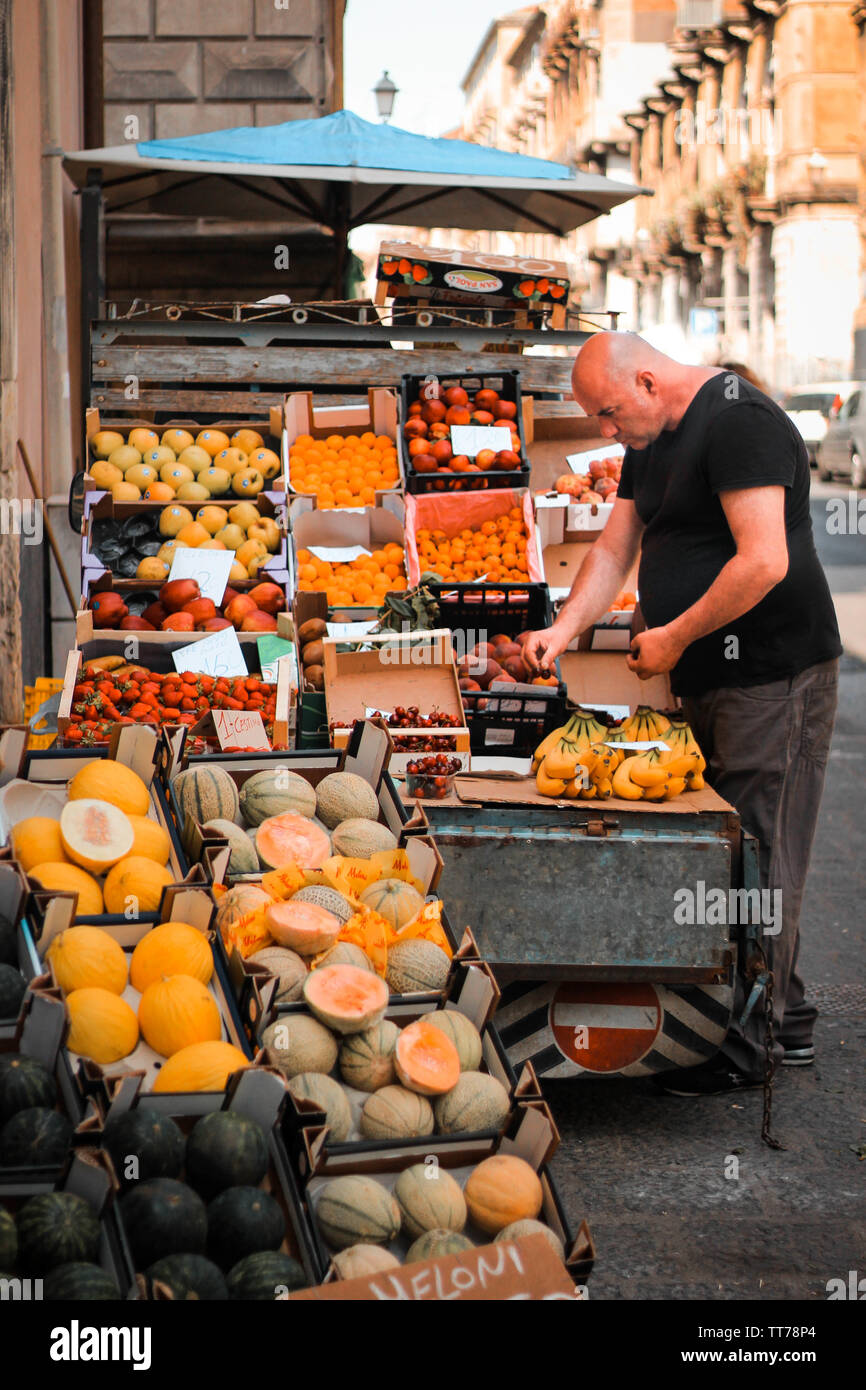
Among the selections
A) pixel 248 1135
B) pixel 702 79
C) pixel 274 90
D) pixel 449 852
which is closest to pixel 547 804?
pixel 449 852

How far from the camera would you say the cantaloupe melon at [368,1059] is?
9.10ft

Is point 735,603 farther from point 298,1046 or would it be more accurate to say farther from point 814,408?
point 814,408

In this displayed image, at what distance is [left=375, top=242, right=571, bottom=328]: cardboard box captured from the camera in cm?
901

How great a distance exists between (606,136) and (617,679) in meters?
58.7

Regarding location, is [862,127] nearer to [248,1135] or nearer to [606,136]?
[606,136]

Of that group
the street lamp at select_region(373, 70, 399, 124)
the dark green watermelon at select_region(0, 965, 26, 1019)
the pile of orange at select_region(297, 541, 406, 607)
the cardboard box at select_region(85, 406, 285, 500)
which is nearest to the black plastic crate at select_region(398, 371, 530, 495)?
the pile of orange at select_region(297, 541, 406, 607)

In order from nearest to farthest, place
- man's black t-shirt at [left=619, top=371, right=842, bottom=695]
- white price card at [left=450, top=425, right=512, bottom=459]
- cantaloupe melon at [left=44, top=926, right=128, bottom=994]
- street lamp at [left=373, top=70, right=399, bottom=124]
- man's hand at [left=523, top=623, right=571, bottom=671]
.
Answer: cantaloupe melon at [left=44, top=926, right=128, bottom=994]
man's black t-shirt at [left=619, top=371, right=842, bottom=695]
man's hand at [left=523, top=623, right=571, bottom=671]
white price card at [left=450, top=425, right=512, bottom=459]
street lamp at [left=373, top=70, right=399, bottom=124]

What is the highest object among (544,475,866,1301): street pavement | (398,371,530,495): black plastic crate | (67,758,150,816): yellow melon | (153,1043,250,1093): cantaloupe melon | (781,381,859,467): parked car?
(781,381,859,467): parked car

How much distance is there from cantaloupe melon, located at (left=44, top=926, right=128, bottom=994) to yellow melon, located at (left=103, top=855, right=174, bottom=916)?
0.70 feet

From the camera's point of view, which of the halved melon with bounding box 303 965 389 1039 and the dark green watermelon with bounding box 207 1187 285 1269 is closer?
the dark green watermelon with bounding box 207 1187 285 1269

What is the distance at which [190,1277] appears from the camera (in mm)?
2125

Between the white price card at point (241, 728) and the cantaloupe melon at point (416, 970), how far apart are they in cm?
163

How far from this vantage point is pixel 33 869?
2.98m

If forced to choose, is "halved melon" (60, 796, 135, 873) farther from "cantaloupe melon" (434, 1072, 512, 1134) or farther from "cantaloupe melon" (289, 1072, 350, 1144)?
"cantaloupe melon" (434, 1072, 512, 1134)
